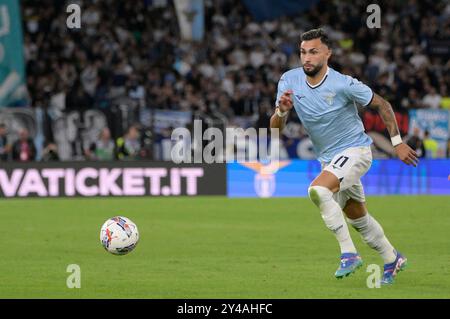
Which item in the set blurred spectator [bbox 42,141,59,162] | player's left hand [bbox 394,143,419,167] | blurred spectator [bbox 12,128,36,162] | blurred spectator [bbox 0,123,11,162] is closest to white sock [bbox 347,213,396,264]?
player's left hand [bbox 394,143,419,167]

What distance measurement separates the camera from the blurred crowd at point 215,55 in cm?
2828

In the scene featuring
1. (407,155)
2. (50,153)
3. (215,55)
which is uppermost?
(215,55)

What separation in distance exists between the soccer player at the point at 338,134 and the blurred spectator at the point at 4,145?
14425mm

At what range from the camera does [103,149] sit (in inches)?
992

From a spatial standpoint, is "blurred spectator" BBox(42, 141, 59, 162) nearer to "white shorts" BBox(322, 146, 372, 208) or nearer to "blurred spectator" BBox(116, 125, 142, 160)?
"blurred spectator" BBox(116, 125, 142, 160)

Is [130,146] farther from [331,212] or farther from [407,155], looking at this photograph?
[407,155]

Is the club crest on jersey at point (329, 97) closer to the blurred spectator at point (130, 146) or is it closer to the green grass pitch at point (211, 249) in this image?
the green grass pitch at point (211, 249)

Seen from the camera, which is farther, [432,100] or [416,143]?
[432,100]

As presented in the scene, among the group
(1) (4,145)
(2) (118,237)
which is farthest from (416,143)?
(2) (118,237)

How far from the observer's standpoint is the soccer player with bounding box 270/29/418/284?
10.7m

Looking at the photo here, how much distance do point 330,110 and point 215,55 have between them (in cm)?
1960

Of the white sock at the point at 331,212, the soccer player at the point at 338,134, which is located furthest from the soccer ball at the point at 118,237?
the white sock at the point at 331,212

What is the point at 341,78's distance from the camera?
36.1 ft

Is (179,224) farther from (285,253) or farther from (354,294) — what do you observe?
(354,294)
